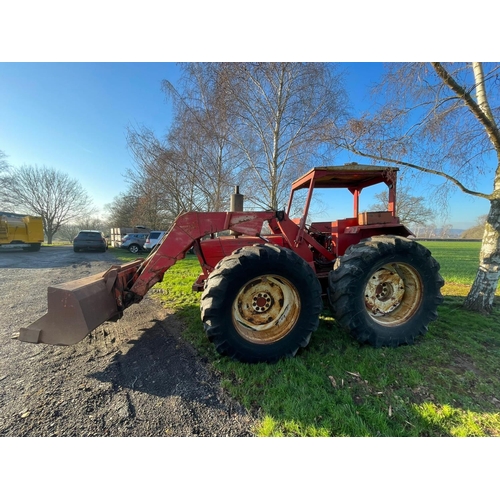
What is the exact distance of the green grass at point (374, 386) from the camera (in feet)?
5.74

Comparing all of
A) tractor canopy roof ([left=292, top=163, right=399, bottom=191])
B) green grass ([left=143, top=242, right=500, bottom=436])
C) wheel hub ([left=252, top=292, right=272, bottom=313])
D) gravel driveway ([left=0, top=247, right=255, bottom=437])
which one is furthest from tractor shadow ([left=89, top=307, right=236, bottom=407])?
tractor canopy roof ([left=292, top=163, right=399, bottom=191])

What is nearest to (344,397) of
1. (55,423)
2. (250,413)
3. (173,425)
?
(250,413)

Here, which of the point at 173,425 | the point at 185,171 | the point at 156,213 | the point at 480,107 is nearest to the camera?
the point at 173,425

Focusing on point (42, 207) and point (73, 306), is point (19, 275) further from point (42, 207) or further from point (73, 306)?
point (42, 207)

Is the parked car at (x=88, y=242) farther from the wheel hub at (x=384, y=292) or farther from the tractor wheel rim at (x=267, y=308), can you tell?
the wheel hub at (x=384, y=292)

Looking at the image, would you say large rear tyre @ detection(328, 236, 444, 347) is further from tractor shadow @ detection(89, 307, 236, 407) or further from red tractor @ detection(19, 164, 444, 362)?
tractor shadow @ detection(89, 307, 236, 407)

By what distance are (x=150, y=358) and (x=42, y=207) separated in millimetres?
46370

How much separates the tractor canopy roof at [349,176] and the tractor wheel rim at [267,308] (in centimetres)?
166

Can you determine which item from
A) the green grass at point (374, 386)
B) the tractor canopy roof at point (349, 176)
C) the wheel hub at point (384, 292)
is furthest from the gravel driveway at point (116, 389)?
the tractor canopy roof at point (349, 176)

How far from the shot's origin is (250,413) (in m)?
1.86

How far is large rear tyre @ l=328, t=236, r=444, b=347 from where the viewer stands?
9.03 ft

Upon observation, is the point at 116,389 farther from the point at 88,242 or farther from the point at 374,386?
the point at 88,242

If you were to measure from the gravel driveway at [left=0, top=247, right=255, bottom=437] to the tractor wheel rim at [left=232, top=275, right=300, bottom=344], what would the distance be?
0.67 m

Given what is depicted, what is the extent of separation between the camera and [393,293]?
3158 millimetres
